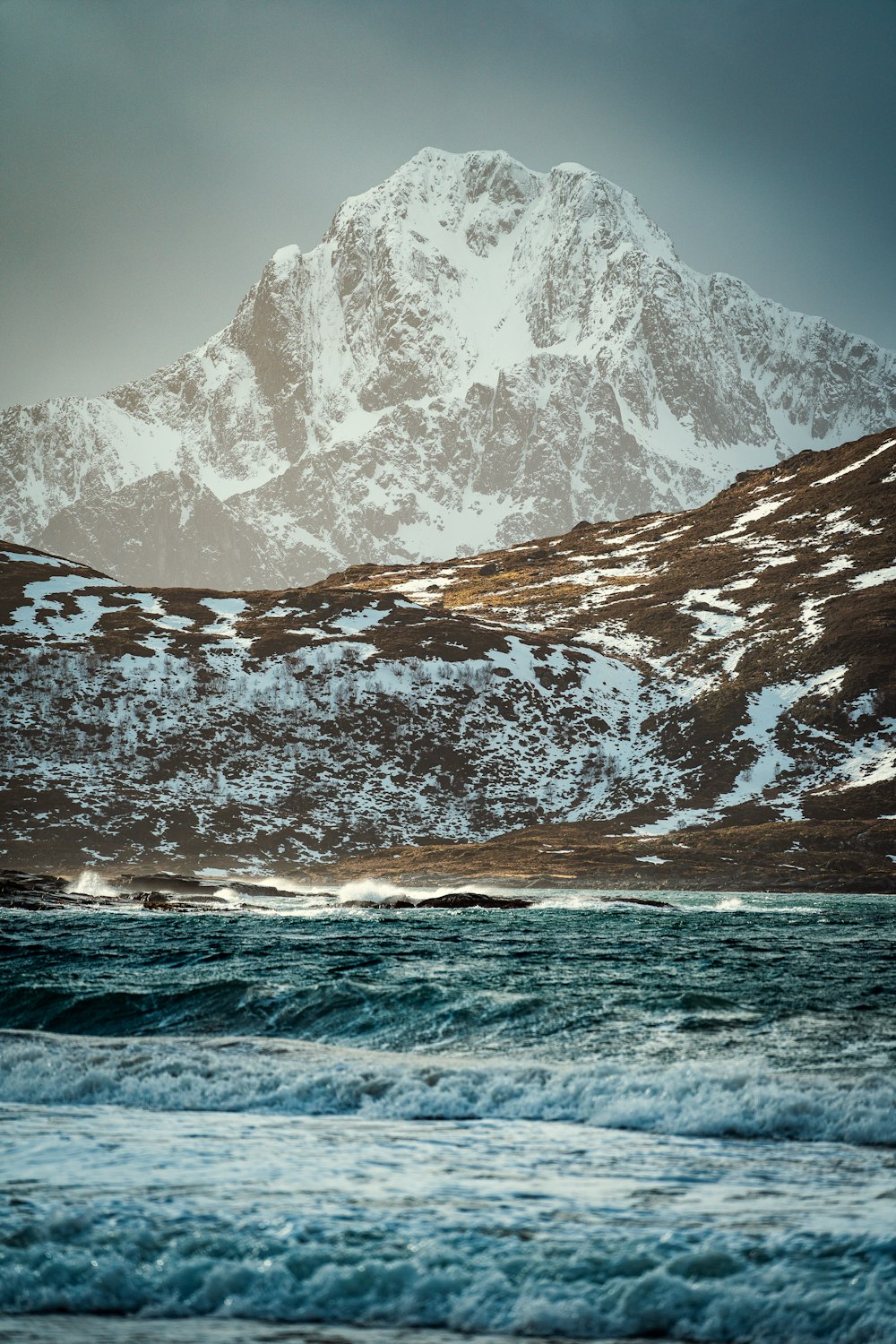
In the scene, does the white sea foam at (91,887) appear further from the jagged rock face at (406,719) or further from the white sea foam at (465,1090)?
the white sea foam at (465,1090)

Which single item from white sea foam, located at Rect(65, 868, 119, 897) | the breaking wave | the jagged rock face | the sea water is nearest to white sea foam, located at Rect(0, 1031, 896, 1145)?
the sea water

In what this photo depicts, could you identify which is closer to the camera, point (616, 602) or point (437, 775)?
point (437, 775)

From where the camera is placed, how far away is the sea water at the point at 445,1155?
7.86 metres

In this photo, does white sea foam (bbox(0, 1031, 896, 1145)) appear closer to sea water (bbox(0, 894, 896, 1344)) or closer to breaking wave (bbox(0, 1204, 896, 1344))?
sea water (bbox(0, 894, 896, 1344))

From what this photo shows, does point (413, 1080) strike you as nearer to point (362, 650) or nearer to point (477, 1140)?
point (477, 1140)

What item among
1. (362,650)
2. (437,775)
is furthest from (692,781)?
(362,650)

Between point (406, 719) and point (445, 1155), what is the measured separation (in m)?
102

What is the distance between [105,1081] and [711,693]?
10785 cm

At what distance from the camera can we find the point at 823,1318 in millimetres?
7562

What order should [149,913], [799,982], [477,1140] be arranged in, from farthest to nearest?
[149,913], [799,982], [477,1140]

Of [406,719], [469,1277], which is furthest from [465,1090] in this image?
[406,719]

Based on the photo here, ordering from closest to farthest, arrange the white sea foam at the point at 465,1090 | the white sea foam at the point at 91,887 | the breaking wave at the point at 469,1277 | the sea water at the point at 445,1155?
the breaking wave at the point at 469,1277, the sea water at the point at 445,1155, the white sea foam at the point at 465,1090, the white sea foam at the point at 91,887

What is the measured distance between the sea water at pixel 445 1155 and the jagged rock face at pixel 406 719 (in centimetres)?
6832

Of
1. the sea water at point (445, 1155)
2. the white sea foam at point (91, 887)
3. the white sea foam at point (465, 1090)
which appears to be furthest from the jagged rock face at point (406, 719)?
the white sea foam at point (465, 1090)
